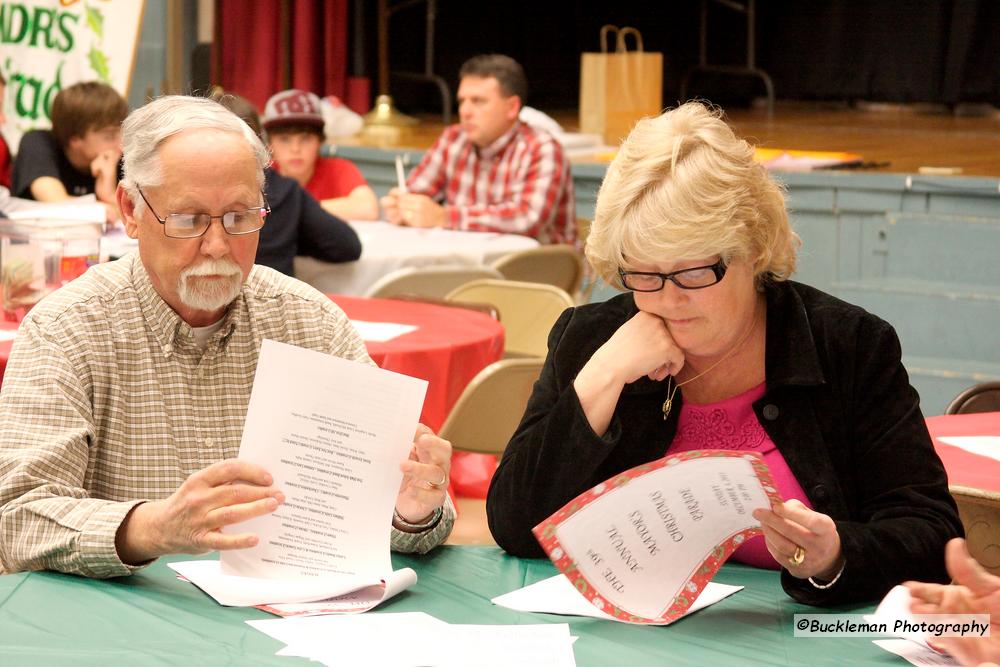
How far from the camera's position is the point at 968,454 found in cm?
255

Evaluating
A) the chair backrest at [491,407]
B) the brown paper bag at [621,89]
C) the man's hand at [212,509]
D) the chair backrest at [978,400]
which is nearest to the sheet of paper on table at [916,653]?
the man's hand at [212,509]

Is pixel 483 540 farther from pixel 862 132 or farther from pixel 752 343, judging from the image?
pixel 862 132

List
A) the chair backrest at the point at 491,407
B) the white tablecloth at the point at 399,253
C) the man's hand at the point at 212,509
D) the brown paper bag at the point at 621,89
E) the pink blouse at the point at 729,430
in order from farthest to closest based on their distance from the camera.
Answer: the brown paper bag at the point at 621,89, the white tablecloth at the point at 399,253, the chair backrest at the point at 491,407, the pink blouse at the point at 729,430, the man's hand at the point at 212,509

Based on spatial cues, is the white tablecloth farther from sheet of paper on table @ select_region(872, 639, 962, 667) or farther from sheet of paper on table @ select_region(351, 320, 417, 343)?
sheet of paper on table @ select_region(872, 639, 962, 667)

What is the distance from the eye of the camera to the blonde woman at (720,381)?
1935 millimetres

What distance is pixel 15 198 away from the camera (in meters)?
5.64

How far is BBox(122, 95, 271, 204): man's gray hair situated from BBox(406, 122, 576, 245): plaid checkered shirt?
3954mm

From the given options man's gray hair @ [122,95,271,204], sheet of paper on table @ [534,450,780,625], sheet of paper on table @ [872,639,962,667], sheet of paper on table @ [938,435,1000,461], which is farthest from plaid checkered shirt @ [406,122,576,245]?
sheet of paper on table @ [872,639,962,667]

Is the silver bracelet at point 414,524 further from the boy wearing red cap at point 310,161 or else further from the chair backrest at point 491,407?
the boy wearing red cap at point 310,161

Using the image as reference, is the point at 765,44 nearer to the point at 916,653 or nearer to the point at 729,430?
the point at 729,430

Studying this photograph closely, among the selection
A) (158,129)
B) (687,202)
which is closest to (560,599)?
(687,202)

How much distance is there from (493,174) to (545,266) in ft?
4.07

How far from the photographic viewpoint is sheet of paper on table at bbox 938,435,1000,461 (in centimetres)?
257

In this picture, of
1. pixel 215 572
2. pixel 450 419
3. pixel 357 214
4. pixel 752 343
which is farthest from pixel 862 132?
pixel 215 572
